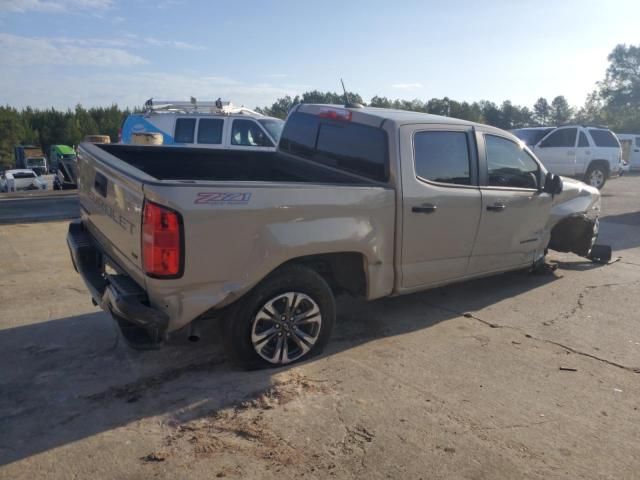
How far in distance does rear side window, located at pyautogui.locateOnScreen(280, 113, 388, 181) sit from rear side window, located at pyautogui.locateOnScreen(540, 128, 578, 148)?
13.5 metres

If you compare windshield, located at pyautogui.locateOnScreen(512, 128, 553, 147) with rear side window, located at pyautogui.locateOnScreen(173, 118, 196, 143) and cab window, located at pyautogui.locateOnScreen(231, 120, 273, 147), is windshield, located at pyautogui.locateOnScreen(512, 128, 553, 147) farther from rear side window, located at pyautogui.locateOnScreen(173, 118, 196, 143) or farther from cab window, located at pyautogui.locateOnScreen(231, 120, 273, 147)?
rear side window, located at pyautogui.locateOnScreen(173, 118, 196, 143)

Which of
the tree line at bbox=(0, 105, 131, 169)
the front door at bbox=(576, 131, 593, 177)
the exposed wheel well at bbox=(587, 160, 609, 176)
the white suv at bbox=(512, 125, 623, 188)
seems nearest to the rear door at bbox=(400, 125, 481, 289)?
the white suv at bbox=(512, 125, 623, 188)

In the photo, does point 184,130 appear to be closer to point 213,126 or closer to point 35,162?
point 213,126

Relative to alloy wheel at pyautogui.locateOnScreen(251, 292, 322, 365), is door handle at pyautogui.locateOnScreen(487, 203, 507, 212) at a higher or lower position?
higher

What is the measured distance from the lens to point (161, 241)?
10.8 ft

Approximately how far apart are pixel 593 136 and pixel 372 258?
15.7 m

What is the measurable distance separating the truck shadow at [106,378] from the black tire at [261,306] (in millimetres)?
166

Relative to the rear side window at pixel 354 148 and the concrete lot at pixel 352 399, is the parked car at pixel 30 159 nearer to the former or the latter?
the rear side window at pixel 354 148

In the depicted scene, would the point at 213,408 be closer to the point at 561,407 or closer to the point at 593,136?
the point at 561,407

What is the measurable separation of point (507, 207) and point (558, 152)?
512 inches

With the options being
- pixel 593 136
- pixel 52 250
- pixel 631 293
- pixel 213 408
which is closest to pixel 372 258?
pixel 213 408

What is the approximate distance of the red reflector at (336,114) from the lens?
16.3 ft

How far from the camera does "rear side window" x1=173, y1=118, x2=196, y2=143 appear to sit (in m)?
12.3

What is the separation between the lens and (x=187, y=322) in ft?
11.5
